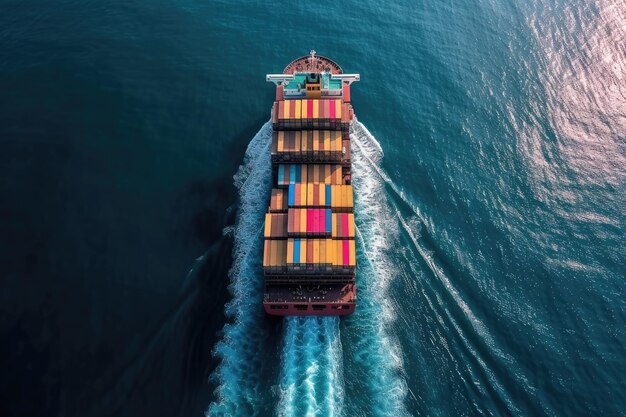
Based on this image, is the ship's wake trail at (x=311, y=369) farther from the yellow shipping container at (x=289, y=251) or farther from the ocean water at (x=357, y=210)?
the yellow shipping container at (x=289, y=251)

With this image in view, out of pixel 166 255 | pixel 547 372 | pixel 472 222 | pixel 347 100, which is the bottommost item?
pixel 547 372

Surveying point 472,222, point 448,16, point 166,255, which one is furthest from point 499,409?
point 448,16

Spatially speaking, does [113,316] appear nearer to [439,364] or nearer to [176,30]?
[439,364]

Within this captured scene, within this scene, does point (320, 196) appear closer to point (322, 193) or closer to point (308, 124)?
point (322, 193)

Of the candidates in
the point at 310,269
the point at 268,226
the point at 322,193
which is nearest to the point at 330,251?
the point at 310,269

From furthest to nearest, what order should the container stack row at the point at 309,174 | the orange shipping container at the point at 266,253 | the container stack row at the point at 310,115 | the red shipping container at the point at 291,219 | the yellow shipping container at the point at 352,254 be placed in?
the container stack row at the point at 310,115 < the container stack row at the point at 309,174 < the red shipping container at the point at 291,219 < the orange shipping container at the point at 266,253 < the yellow shipping container at the point at 352,254

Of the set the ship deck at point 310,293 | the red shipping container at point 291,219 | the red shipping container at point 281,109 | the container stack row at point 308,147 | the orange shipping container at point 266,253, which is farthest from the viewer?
the red shipping container at point 281,109

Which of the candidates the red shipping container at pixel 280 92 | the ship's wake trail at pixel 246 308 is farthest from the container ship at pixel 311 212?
the red shipping container at pixel 280 92
